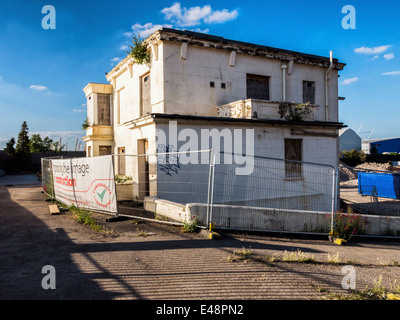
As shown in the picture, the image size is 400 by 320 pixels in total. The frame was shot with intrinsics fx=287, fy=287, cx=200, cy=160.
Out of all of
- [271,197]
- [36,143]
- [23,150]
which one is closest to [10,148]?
[23,150]

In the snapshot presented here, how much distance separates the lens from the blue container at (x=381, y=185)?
18188 millimetres

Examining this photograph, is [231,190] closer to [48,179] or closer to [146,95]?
[146,95]

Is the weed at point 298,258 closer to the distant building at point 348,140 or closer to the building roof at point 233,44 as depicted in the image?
the building roof at point 233,44

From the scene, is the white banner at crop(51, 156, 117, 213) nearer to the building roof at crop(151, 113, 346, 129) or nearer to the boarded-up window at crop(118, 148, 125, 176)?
the building roof at crop(151, 113, 346, 129)

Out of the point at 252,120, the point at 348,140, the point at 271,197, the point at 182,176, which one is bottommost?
the point at 271,197

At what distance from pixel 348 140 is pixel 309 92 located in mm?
42083

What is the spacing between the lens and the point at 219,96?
14031mm

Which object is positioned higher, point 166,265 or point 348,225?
point 166,265

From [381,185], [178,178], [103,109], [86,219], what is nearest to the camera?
[86,219]

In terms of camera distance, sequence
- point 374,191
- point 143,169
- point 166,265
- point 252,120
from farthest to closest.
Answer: point 374,191 → point 143,169 → point 252,120 → point 166,265

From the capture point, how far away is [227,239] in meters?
7.08
